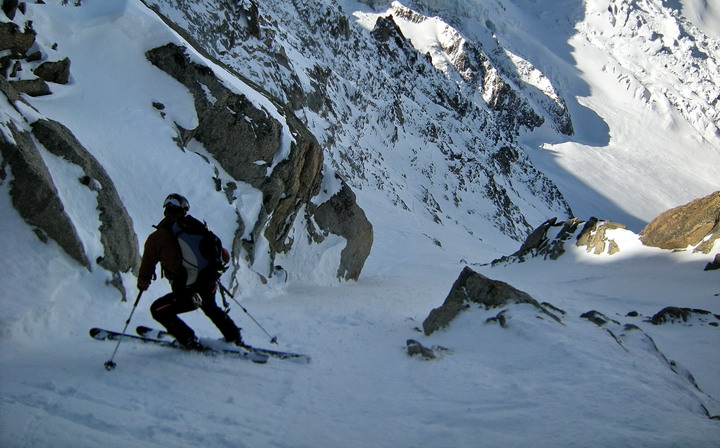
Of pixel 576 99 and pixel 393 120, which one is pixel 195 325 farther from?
pixel 576 99

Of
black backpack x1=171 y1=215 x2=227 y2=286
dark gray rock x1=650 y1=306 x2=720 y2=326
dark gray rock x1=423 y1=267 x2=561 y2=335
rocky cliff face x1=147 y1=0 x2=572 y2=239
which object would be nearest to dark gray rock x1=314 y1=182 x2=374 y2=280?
dark gray rock x1=423 y1=267 x2=561 y2=335

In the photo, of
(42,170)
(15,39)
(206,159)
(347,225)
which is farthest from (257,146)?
(42,170)

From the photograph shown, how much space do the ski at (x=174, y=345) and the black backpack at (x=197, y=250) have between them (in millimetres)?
774

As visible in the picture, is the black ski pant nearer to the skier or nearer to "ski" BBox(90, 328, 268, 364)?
the skier

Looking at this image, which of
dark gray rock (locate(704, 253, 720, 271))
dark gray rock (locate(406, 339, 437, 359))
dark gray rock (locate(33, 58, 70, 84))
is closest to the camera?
dark gray rock (locate(406, 339, 437, 359))

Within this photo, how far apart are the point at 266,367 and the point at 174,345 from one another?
3.43ft

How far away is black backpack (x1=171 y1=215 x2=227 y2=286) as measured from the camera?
5.39m

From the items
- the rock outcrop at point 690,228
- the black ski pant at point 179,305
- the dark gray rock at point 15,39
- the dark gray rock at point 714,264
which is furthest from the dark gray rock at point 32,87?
the rock outcrop at point 690,228

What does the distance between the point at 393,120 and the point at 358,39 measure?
15.7m

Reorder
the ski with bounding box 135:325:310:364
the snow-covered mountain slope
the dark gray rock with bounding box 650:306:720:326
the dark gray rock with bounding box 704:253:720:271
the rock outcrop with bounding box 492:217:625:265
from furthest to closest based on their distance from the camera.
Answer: the snow-covered mountain slope, the rock outcrop with bounding box 492:217:625:265, the dark gray rock with bounding box 704:253:720:271, the dark gray rock with bounding box 650:306:720:326, the ski with bounding box 135:325:310:364

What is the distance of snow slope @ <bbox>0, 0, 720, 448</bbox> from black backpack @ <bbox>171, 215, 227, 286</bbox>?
0.92 meters

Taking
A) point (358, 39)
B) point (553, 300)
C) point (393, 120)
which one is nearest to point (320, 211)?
point (553, 300)

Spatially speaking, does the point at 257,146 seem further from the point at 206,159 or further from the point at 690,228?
the point at 690,228

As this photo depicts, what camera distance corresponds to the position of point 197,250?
543 cm
